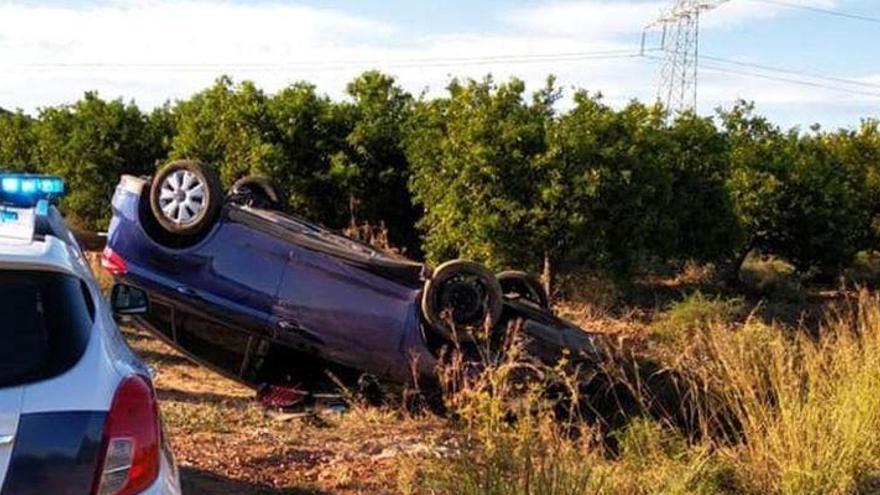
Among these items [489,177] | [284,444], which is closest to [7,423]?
[284,444]

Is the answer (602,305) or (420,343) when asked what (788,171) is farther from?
(420,343)

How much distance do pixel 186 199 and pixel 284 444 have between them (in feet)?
6.88

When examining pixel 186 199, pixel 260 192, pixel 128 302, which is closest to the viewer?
pixel 128 302

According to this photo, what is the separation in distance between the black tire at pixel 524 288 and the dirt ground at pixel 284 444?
1.99 m

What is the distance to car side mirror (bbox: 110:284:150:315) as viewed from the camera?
14.8 feet

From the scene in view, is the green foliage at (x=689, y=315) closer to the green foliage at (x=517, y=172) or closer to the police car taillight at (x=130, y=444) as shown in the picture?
the green foliage at (x=517, y=172)

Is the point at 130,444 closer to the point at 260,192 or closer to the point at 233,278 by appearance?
the point at 233,278

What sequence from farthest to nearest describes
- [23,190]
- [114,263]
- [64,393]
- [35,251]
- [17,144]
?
[17,144]
[114,263]
[23,190]
[35,251]
[64,393]

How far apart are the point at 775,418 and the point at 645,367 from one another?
2977 millimetres

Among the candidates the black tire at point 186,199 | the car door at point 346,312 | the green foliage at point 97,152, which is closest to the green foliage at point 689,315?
the car door at point 346,312

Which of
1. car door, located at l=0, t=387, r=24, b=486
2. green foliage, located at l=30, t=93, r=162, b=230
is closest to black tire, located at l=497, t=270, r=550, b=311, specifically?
car door, located at l=0, t=387, r=24, b=486

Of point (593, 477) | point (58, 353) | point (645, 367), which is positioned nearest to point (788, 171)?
point (645, 367)

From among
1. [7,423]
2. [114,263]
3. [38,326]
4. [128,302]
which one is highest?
[38,326]

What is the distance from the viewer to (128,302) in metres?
4.55
